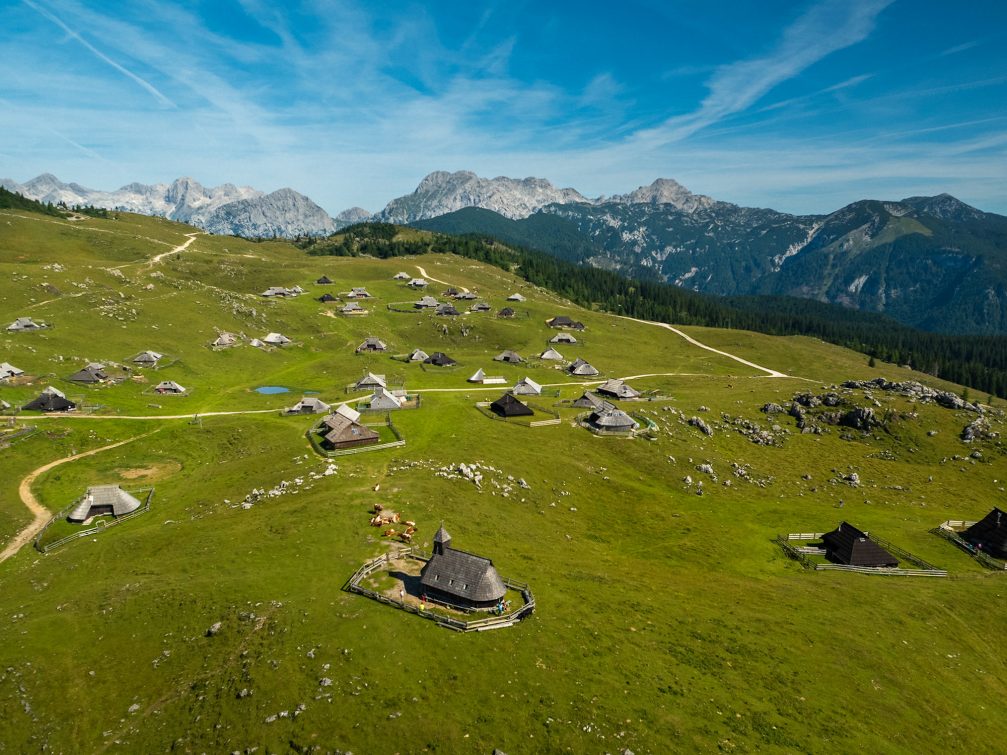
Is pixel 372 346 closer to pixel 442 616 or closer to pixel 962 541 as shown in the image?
pixel 442 616

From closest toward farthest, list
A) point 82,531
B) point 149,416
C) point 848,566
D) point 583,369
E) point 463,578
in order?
point 463,578
point 82,531
point 848,566
point 149,416
point 583,369

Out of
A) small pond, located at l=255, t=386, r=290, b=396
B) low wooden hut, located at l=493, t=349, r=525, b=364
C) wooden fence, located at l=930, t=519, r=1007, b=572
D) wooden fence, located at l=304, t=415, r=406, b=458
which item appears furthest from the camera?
low wooden hut, located at l=493, t=349, r=525, b=364

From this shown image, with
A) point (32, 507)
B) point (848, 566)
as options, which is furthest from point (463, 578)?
point (32, 507)

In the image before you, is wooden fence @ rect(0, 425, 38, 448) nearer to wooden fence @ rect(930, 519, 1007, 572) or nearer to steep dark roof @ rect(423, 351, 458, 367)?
steep dark roof @ rect(423, 351, 458, 367)

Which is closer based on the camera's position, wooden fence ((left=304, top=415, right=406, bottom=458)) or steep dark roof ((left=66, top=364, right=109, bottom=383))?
wooden fence ((left=304, top=415, right=406, bottom=458))

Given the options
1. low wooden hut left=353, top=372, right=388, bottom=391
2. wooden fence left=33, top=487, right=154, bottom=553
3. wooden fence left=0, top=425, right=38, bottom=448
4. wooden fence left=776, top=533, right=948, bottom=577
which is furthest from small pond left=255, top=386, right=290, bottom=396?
wooden fence left=776, top=533, right=948, bottom=577

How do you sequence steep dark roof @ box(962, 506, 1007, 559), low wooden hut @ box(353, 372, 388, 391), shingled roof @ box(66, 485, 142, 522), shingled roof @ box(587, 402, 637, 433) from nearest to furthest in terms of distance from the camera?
shingled roof @ box(66, 485, 142, 522) < steep dark roof @ box(962, 506, 1007, 559) < shingled roof @ box(587, 402, 637, 433) < low wooden hut @ box(353, 372, 388, 391)

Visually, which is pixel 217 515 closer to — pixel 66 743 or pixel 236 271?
pixel 66 743
